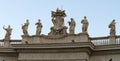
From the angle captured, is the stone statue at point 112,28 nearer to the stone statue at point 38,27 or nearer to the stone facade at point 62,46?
the stone facade at point 62,46

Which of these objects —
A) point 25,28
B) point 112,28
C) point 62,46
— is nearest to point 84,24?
point 112,28

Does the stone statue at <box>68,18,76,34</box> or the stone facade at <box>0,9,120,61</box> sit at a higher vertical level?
the stone statue at <box>68,18,76,34</box>

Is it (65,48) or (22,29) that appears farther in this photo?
(22,29)

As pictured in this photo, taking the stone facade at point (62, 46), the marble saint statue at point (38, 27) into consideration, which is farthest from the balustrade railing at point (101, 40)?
the marble saint statue at point (38, 27)

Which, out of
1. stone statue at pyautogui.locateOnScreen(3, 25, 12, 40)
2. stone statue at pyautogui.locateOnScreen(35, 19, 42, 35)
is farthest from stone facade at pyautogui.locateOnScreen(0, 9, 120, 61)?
stone statue at pyautogui.locateOnScreen(3, 25, 12, 40)

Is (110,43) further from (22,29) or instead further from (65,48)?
(22,29)

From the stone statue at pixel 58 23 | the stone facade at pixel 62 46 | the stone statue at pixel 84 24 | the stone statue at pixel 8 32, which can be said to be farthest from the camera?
the stone statue at pixel 8 32

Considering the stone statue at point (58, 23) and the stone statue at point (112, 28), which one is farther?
the stone statue at point (58, 23)

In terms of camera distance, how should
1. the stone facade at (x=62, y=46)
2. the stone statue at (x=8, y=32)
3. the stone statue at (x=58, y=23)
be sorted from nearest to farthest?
the stone facade at (x=62, y=46) → the stone statue at (x=58, y=23) → the stone statue at (x=8, y=32)

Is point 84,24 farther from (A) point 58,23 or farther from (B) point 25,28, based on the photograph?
(B) point 25,28

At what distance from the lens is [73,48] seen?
2942cm

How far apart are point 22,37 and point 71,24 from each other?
13.8 ft

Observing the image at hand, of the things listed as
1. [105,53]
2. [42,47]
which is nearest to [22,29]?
[42,47]

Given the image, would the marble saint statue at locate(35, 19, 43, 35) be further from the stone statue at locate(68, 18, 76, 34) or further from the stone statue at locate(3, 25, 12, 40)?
the stone statue at locate(3, 25, 12, 40)
